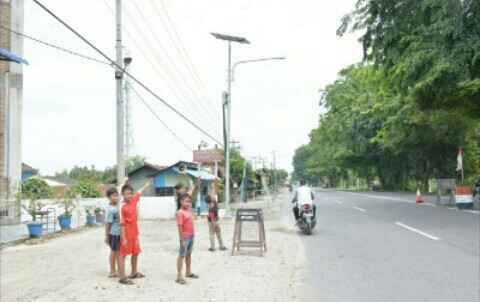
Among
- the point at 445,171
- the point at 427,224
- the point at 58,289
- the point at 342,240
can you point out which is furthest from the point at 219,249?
the point at 445,171

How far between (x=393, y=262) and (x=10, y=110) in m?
13.7

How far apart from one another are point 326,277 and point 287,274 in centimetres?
69

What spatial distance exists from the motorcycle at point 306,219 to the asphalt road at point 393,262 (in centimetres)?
22

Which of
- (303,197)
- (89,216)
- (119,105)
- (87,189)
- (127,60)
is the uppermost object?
(127,60)

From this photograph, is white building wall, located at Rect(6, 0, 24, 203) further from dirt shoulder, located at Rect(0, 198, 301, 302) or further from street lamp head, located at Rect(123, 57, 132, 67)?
street lamp head, located at Rect(123, 57, 132, 67)

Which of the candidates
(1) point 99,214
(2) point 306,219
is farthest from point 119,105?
(1) point 99,214

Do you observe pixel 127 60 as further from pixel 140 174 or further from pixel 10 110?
pixel 140 174

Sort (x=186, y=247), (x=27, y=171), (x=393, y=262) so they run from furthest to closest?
(x=27, y=171) → (x=393, y=262) → (x=186, y=247)

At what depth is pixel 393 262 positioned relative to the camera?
9922 millimetres

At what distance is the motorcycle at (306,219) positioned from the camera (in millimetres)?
14844

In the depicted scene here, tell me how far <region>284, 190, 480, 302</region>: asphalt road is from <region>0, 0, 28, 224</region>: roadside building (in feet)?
32.3

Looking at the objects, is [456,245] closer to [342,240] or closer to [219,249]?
[342,240]

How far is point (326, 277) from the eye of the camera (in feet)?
28.3

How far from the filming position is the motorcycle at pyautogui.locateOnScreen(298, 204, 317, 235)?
584 inches
